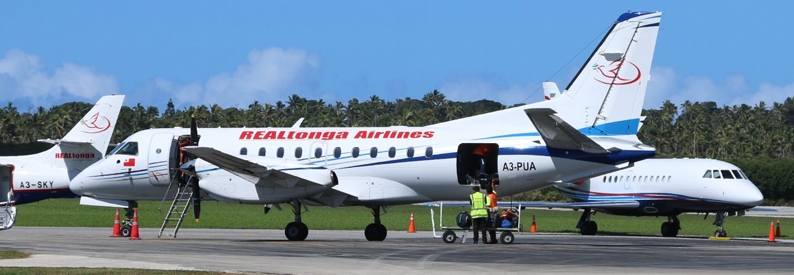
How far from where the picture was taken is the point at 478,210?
29.9m

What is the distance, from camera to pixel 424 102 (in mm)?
167250

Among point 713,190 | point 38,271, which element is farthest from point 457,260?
point 713,190

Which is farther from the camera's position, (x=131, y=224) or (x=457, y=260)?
(x=131, y=224)

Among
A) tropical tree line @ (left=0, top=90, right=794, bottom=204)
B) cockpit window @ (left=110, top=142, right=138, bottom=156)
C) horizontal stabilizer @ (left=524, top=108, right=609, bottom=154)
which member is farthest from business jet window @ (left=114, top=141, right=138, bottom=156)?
tropical tree line @ (left=0, top=90, right=794, bottom=204)

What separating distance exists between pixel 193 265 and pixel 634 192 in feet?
85.3

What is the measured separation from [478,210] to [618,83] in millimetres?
4707

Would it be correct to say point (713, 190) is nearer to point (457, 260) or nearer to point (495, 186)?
point (495, 186)

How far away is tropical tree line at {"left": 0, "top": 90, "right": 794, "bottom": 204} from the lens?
88250mm

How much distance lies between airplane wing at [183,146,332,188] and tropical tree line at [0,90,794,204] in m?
51.4

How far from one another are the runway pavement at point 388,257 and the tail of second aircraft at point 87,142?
1566 centimetres

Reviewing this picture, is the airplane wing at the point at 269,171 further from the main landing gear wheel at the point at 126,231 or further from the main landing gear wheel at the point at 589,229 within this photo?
the main landing gear wheel at the point at 589,229

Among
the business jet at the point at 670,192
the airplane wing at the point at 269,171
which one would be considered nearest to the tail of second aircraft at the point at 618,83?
the airplane wing at the point at 269,171

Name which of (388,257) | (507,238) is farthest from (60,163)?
(388,257)

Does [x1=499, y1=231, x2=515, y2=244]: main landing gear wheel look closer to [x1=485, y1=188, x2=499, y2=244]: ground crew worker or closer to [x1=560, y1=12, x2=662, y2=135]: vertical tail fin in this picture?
[x1=485, y1=188, x2=499, y2=244]: ground crew worker
